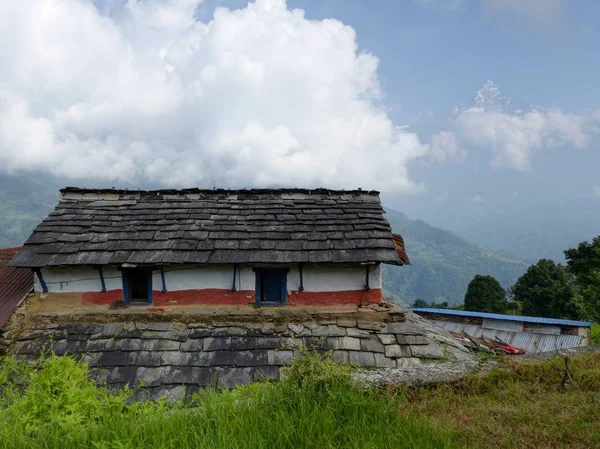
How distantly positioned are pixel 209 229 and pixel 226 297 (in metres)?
1.55

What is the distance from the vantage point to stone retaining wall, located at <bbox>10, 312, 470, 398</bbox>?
582cm

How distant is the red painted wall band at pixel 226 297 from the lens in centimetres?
710

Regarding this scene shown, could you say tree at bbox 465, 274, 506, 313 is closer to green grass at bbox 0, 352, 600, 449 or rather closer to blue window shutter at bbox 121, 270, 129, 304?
green grass at bbox 0, 352, 600, 449

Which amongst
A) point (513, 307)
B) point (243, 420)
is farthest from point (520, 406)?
point (513, 307)

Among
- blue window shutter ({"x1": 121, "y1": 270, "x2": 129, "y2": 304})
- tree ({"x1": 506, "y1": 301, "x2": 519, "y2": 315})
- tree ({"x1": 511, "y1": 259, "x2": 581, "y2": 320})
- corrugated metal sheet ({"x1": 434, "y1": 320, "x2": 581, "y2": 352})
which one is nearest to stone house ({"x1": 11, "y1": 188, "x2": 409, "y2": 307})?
blue window shutter ({"x1": 121, "y1": 270, "x2": 129, "y2": 304})

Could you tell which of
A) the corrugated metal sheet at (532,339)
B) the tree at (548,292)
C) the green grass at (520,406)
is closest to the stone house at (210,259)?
the green grass at (520,406)

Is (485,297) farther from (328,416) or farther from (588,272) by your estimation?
(328,416)

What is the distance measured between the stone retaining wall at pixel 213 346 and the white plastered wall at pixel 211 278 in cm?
72

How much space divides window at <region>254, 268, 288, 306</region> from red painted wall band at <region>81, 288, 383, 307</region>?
0.14 metres

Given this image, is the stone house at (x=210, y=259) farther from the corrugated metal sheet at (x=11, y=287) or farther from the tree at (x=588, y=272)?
the tree at (x=588, y=272)

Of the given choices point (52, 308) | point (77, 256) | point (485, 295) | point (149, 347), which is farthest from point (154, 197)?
point (485, 295)

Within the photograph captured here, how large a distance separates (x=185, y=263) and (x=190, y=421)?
4148mm

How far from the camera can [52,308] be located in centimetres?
708

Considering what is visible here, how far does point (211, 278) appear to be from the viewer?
23.4 feet
